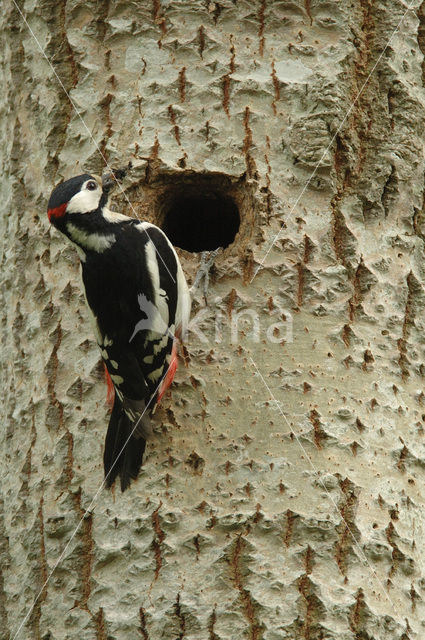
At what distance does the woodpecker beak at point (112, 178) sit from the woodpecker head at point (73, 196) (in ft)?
0.05

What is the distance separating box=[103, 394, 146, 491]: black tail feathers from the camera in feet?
8.58

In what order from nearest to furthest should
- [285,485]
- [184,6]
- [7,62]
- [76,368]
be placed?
[285,485], [76,368], [184,6], [7,62]

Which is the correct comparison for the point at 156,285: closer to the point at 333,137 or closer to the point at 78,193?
the point at 78,193

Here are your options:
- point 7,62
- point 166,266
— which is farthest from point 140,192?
point 7,62

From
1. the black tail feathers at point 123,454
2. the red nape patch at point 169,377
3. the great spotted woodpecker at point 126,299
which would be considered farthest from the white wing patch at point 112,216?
the black tail feathers at point 123,454

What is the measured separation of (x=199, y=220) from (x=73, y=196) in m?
0.91

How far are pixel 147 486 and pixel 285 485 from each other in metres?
0.39

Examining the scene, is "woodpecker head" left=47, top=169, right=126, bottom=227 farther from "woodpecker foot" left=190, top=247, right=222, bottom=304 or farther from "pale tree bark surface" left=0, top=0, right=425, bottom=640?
Result: "woodpecker foot" left=190, top=247, right=222, bottom=304

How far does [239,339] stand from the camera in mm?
2775

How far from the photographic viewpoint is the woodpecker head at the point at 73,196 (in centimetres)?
291

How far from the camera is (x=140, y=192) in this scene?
9.88 feet

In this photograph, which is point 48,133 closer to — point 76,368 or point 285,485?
point 76,368

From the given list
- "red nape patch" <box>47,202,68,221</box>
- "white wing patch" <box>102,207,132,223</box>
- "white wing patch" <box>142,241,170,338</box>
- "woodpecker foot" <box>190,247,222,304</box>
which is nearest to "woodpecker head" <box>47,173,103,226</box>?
"red nape patch" <box>47,202,68,221</box>

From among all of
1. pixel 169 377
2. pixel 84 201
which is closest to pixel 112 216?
pixel 84 201
